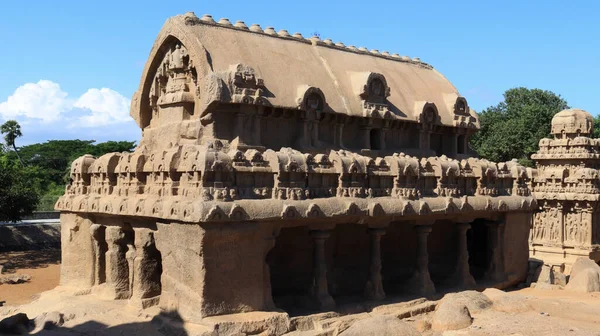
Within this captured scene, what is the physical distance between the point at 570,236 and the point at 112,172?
57.4 ft

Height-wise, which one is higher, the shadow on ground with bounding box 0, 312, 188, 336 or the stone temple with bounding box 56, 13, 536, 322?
the stone temple with bounding box 56, 13, 536, 322

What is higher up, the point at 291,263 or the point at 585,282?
the point at 291,263

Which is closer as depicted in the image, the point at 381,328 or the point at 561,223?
the point at 381,328

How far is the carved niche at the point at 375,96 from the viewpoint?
17.0 meters

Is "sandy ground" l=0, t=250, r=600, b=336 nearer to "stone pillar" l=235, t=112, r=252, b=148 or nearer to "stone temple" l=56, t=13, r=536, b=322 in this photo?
"stone temple" l=56, t=13, r=536, b=322

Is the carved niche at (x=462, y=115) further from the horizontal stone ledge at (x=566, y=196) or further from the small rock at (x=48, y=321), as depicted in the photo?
the small rock at (x=48, y=321)

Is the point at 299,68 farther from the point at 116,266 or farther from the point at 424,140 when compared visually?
the point at 116,266

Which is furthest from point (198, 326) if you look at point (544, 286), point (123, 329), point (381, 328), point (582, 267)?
point (582, 267)

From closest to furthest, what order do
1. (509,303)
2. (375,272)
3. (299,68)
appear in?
(509,303) → (375,272) → (299,68)

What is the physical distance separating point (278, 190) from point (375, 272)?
4034 millimetres

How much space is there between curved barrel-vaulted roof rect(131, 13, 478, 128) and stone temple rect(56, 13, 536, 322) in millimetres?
52

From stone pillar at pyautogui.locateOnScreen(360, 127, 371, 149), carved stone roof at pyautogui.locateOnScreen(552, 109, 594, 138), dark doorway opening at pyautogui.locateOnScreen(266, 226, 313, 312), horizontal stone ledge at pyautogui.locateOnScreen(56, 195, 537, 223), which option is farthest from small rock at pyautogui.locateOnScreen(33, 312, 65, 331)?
carved stone roof at pyautogui.locateOnScreen(552, 109, 594, 138)

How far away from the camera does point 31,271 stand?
28.1 m

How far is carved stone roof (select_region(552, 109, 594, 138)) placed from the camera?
23906mm
